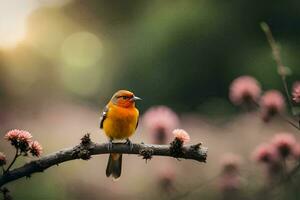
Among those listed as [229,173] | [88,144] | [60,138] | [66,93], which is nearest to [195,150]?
[88,144]

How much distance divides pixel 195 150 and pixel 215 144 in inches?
226

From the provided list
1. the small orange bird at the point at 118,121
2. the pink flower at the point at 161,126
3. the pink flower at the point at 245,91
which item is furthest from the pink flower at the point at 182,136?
the pink flower at the point at 161,126

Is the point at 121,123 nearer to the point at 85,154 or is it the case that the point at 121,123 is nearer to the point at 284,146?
the point at 284,146

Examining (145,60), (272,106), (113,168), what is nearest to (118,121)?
(113,168)

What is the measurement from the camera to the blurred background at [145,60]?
30.1 feet

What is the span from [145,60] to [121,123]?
788cm

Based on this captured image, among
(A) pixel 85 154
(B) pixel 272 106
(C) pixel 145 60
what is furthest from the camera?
(C) pixel 145 60

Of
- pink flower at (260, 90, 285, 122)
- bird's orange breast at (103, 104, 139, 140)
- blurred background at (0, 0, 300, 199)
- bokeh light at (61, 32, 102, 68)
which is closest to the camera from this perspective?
bird's orange breast at (103, 104, 139, 140)

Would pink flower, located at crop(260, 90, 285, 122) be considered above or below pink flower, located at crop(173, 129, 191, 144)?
above

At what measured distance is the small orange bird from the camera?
3.01 metres

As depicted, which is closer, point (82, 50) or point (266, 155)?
point (266, 155)

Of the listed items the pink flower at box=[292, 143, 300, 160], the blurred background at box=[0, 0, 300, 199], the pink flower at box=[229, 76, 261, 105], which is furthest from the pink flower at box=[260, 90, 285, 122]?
the blurred background at box=[0, 0, 300, 199]

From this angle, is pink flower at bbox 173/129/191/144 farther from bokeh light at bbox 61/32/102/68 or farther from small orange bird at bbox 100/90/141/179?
bokeh light at bbox 61/32/102/68

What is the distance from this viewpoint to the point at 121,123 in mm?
3008
